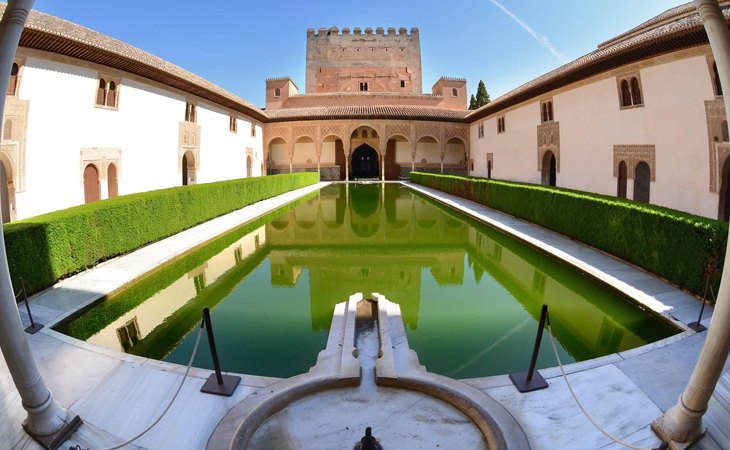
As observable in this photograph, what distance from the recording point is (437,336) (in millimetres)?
4465

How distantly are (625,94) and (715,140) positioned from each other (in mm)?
3489

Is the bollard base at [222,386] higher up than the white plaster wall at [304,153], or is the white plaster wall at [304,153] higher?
the white plaster wall at [304,153]

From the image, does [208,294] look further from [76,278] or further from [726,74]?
[726,74]

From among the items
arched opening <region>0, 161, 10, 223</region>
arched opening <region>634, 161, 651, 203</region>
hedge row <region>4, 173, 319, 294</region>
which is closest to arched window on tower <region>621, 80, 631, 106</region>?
arched opening <region>634, 161, 651, 203</region>

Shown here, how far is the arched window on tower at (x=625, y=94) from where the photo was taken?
11728 mm

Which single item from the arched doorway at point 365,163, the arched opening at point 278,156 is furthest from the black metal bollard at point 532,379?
the arched doorway at point 365,163

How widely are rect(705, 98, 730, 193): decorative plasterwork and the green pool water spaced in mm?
4268

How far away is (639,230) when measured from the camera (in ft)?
20.7

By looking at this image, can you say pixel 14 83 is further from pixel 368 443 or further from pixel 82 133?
pixel 368 443

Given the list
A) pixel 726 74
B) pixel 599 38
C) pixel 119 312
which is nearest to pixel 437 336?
pixel 726 74

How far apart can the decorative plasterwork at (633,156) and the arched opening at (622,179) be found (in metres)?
0.10

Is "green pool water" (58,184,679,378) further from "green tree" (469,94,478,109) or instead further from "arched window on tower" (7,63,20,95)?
"green tree" (469,94,478,109)

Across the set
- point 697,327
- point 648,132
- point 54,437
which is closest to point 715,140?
point 648,132

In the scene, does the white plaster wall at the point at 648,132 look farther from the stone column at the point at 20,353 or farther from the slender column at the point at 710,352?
the stone column at the point at 20,353
